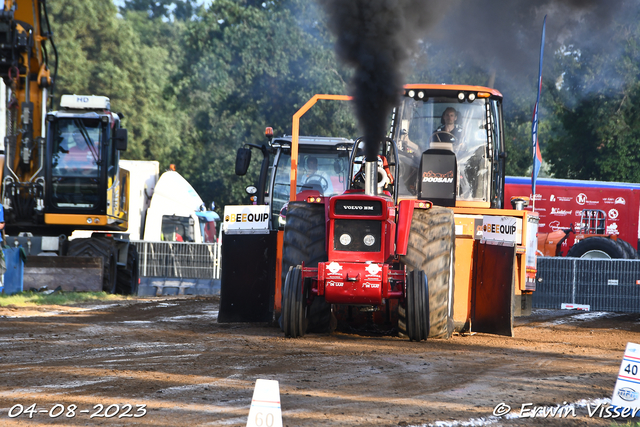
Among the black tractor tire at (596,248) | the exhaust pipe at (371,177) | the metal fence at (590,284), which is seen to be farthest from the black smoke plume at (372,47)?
the black tractor tire at (596,248)

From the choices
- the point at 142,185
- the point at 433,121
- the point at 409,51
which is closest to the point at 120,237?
the point at 142,185

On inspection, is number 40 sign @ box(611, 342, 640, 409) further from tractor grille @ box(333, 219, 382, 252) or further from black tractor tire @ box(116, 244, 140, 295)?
black tractor tire @ box(116, 244, 140, 295)

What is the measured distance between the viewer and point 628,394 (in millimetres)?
5188

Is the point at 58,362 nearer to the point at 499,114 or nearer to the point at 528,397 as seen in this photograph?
the point at 528,397

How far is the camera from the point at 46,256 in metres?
15.6

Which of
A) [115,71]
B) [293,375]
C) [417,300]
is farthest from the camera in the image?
[115,71]

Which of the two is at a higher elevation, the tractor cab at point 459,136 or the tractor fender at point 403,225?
the tractor cab at point 459,136

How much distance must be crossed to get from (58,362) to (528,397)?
3.92m

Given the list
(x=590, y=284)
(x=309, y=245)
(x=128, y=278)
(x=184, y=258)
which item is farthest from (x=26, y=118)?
(x=590, y=284)

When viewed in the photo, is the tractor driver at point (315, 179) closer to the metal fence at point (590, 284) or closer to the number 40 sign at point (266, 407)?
the metal fence at point (590, 284)

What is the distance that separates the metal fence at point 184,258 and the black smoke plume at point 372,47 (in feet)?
48.6

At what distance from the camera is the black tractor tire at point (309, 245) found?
28.5 feet

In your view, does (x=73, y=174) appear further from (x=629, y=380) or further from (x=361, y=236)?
(x=629, y=380)

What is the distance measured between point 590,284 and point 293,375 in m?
12.9
